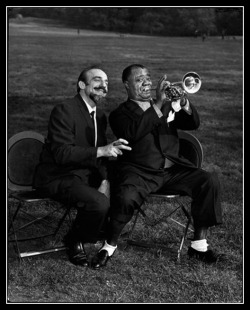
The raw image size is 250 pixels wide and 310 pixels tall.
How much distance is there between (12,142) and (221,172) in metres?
4.36

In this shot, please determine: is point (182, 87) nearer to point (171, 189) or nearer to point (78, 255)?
point (171, 189)

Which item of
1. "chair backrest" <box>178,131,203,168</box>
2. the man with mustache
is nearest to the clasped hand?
the man with mustache

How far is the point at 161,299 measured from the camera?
13.7 feet

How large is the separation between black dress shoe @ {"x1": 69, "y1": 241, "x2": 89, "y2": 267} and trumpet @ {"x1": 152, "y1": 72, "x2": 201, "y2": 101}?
61.0 inches

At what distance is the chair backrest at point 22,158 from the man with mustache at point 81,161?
24 cm

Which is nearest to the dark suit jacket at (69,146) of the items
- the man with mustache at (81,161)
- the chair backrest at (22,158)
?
the man with mustache at (81,161)

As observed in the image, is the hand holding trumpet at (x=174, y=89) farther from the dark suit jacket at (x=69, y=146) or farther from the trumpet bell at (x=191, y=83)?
the dark suit jacket at (x=69, y=146)

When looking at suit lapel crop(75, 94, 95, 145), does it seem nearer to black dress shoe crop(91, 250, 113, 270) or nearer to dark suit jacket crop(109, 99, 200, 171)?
dark suit jacket crop(109, 99, 200, 171)

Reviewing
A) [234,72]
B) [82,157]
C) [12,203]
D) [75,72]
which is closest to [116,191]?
[82,157]

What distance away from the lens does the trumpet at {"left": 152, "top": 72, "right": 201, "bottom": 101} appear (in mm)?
4684

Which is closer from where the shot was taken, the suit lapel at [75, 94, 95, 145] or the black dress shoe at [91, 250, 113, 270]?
the black dress shoe at [91, 250, 113, 270]

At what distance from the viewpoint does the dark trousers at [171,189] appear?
4.59 m

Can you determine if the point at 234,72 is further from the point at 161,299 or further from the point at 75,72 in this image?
the point at 161,299

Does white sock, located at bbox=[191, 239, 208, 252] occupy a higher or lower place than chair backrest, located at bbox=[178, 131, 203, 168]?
lower
